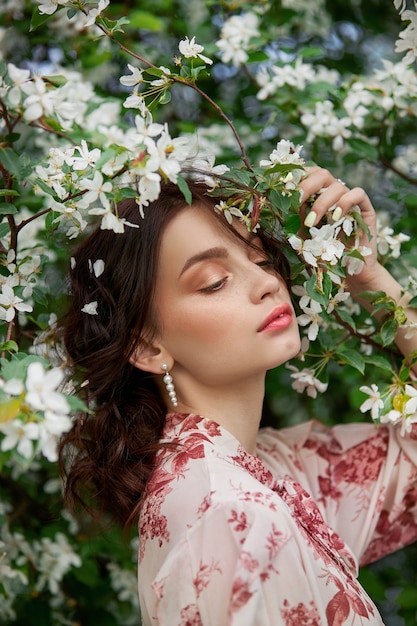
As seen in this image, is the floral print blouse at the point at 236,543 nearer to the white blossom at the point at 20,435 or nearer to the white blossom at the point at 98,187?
the white blossom at the point at 20,435

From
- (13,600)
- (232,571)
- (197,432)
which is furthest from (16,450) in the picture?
(13,600)

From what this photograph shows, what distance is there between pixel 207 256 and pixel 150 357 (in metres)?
0.25

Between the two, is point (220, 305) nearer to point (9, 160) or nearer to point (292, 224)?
point (292, 224)

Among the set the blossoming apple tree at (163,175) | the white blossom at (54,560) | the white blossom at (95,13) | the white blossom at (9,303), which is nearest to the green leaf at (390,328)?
the blossoming apple tree at (163,175)

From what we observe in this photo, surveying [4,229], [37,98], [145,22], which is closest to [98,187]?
[37,98]

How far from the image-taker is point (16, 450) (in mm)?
1031

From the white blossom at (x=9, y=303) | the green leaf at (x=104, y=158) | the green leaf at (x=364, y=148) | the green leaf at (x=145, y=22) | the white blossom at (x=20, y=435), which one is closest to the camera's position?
the white blossom at (x=20, y=435)

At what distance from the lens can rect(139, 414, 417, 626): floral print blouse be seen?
3.88 ft

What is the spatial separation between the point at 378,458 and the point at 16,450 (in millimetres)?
997

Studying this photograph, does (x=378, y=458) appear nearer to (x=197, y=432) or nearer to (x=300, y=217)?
(x=197, y=432)

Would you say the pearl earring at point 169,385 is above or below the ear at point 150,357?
below

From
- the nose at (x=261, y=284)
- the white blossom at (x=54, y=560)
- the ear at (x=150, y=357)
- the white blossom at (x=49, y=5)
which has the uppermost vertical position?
the white blossom at (x=49, y=5)

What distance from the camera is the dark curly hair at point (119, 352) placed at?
1.46 m

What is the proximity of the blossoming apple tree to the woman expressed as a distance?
0.18 ft
